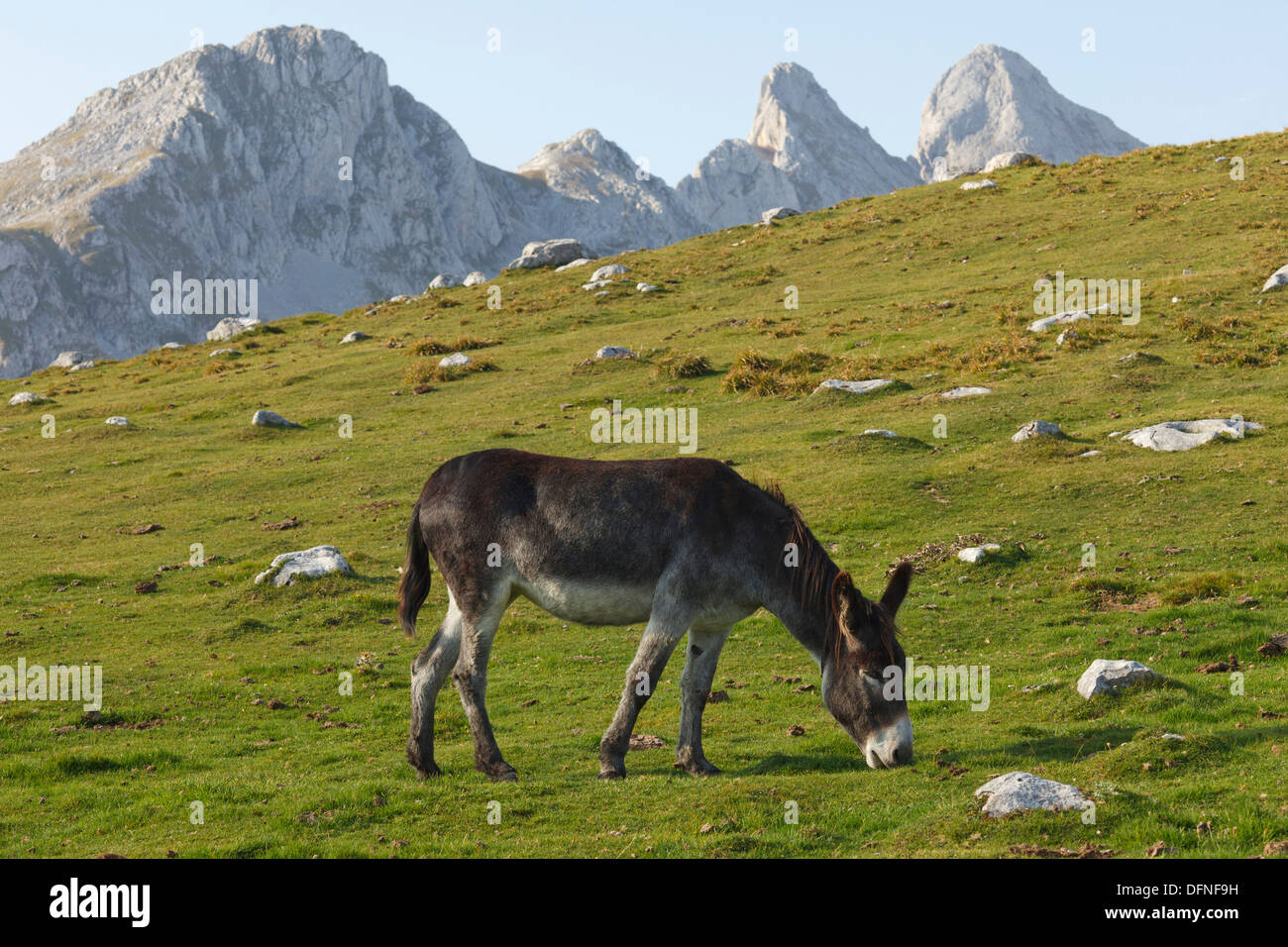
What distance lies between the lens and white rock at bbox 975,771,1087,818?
10.4 m

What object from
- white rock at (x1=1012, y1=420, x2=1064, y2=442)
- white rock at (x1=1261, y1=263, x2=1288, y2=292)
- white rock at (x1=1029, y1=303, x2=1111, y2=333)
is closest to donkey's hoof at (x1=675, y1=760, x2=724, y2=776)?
white rock at (x1=1012, y1=420, x2=1064, y2=442)

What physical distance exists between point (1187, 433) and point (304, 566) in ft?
81.6

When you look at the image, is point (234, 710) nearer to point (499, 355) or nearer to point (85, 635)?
point (85, 635)

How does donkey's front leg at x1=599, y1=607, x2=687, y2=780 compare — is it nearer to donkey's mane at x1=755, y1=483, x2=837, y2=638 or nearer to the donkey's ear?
donkey's mane at x1=755, y1=483, x2=837, y2=638

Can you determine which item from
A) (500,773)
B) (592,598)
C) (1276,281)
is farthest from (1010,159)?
(500,773)

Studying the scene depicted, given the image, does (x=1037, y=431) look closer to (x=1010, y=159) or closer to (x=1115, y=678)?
(x=1115, y=678)

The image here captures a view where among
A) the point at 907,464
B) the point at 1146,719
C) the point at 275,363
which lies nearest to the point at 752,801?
the point at 1146,719

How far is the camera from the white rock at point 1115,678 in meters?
15.6

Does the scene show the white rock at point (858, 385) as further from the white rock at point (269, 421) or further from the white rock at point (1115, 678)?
the white rock at point (1115, 678)

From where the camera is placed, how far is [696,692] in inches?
520

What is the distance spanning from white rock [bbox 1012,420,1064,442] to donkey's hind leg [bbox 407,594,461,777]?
75.3 ft

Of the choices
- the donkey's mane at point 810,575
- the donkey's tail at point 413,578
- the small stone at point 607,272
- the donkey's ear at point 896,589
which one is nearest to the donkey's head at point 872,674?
the donkey's ear at point 896,589

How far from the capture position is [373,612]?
24516 millimetres

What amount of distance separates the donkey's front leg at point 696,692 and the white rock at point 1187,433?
21371 millimetres
